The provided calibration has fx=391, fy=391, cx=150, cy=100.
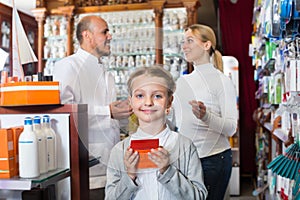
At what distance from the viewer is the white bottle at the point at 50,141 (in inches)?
68.2

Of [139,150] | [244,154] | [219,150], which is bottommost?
[244,154]

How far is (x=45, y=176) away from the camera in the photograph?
167cm

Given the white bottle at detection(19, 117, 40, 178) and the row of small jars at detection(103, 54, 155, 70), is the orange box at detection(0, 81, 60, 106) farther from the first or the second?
the row of small jars at detection(103, 54, 155, 70)

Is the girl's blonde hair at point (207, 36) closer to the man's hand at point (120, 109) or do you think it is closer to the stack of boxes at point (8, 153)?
the man's hand at point (120, 109)

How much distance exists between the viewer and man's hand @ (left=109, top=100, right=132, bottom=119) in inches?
47.9

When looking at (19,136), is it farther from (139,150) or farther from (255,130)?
(255,130)

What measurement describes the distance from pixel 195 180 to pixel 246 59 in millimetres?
4668

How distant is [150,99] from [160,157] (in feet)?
0.57

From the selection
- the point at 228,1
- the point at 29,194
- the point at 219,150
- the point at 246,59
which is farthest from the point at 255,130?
the point at 29,194

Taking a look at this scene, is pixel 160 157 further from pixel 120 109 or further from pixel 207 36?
pixel 207 36

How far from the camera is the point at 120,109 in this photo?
48.1 inches

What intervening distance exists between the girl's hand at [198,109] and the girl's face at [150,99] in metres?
0.14

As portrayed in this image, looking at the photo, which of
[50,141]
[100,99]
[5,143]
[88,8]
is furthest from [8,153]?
[88,8]

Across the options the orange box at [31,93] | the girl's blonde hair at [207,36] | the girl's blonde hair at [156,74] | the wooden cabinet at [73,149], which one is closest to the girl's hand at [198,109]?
the girl's blonde hair at [156,74]
